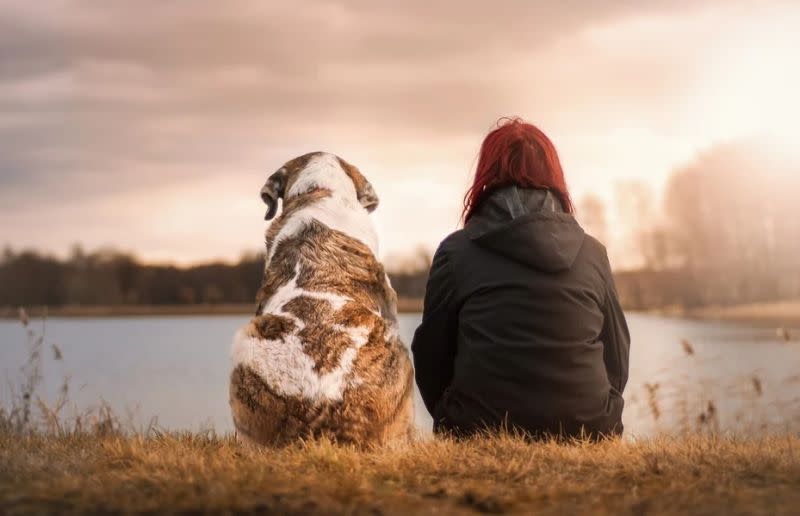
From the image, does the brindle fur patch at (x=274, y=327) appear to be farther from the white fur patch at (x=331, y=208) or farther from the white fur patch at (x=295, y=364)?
the white fur patch at (x=331, y=208)

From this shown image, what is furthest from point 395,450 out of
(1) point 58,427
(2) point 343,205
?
(1) point 58,427

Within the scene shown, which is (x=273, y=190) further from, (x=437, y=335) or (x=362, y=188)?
(x=437, y=335)

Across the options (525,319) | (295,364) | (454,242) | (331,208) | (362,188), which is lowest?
(295,364)

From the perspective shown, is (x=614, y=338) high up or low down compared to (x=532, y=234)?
down

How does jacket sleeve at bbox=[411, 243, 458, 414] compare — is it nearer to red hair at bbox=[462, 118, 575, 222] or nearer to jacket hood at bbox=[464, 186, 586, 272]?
jacket hood at bbox=[464, 186, 586, 272]

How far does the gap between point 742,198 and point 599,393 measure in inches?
1543

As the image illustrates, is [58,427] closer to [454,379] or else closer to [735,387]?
[454,379]

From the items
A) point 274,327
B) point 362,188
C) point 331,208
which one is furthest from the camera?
point 362,188

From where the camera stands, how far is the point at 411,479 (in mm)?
4656

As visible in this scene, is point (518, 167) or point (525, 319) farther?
point (518, 167)

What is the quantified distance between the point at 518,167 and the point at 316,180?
160cm

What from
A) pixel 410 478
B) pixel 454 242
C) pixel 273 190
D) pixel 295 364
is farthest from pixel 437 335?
pixel 273 190

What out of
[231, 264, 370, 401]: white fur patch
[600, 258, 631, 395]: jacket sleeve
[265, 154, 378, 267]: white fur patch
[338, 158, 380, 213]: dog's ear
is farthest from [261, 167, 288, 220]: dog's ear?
[600, 258, 631, 395]: jacket sleeve

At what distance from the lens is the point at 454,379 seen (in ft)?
18.9
